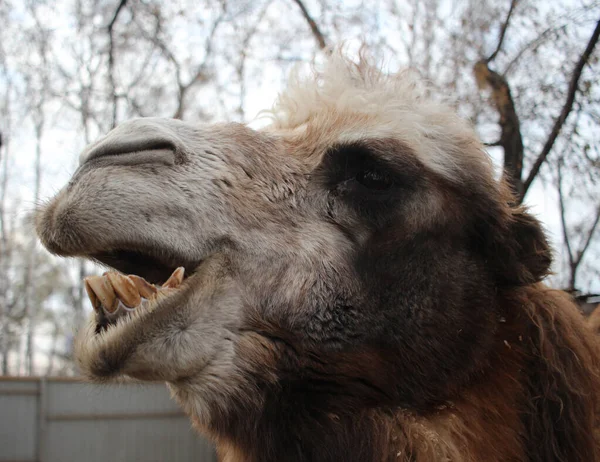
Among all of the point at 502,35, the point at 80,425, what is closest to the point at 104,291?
the point at 502,35

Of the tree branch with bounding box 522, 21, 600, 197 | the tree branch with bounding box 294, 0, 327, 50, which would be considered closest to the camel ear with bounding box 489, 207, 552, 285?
the tree branch with bounding box 522, 21, 600, 197

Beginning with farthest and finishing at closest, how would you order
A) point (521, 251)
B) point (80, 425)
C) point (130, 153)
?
1. point (80, 425)
2. point (521, 251)
3. point (130, 153)

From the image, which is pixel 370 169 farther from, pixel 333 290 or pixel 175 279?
pixel 175 279

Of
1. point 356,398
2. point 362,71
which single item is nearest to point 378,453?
point 356,398

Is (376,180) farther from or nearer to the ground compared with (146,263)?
farther from the ground

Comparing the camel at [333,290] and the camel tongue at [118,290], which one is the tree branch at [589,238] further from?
the camel tongue at [118,290]

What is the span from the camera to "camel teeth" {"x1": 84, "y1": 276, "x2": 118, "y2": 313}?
1.97 meters

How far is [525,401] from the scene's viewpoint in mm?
2561

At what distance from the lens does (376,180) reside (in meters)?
2.45

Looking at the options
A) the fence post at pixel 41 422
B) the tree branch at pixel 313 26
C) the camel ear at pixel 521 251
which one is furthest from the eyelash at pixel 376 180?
the fence post at pixel 41 422

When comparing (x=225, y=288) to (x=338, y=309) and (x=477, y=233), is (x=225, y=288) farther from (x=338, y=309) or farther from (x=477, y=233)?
(x=477, y=233)

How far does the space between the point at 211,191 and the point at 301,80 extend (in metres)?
1.31

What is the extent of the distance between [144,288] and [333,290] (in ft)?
2.23

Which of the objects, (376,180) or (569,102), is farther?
(569,102)
